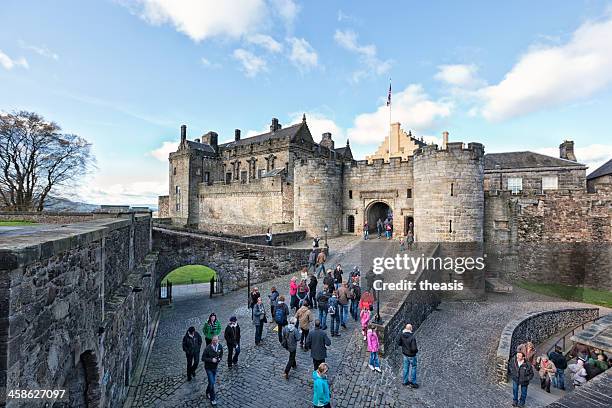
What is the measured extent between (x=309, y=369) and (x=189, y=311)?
7970 mm

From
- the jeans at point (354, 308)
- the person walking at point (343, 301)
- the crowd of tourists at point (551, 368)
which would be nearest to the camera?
the crowd of tourists at point (551, 368)

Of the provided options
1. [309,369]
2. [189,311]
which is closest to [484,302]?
[309,369]

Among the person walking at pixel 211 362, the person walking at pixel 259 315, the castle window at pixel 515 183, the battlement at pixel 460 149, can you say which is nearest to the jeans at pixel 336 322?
the person walking at pixel 259 315

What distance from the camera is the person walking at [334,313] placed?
9.11 m

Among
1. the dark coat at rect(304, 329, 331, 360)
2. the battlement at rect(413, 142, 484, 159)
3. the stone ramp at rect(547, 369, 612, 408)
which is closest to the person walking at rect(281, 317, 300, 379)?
the dark coat at rect(304, 329, 331, 360)

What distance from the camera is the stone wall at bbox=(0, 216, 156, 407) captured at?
2.58 metres

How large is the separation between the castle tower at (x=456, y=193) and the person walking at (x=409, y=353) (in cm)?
1064

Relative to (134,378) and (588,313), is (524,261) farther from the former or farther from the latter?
(134,378)

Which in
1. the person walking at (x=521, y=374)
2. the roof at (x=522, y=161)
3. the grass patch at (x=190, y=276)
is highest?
the roof at (x=522, y=161)

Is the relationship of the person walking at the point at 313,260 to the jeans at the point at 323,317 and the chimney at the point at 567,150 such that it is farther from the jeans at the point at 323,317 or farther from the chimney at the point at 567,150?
the chimney at the point at 567,150

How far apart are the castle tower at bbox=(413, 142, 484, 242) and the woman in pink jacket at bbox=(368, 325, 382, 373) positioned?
10938mm

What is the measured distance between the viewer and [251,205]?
94.7 ft

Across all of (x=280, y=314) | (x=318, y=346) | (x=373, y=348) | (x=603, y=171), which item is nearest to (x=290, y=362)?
(x=318, y=346)

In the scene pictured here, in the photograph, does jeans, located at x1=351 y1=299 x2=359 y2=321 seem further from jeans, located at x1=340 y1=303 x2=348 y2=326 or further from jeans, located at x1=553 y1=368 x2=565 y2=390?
jeans, located at x1=553 y1=368 x2=565 y2=390
